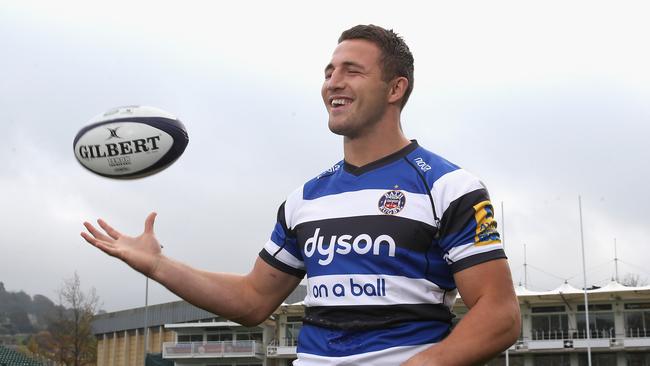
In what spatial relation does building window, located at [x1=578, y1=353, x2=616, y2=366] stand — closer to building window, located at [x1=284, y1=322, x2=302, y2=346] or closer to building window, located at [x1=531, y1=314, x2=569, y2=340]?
building window, located at [x1=531, y1=314, x2=569, y2=340]

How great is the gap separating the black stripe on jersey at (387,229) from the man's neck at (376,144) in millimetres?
352

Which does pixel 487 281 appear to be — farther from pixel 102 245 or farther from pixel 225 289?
pixel 102 245

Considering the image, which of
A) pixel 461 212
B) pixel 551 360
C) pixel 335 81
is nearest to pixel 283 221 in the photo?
pixel 335 81

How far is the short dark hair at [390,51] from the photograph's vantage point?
3439mm

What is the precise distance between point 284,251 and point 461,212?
1.11 metres

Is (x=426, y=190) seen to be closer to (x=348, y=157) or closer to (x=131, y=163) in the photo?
(x=348, y=157)

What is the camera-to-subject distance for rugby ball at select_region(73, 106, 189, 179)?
4867mm

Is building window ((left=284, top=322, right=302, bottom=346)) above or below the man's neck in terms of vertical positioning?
above

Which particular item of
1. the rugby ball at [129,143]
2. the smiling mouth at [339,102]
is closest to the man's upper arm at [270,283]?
the smiling mouth at [339,102]

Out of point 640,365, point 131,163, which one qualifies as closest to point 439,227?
point 131,163

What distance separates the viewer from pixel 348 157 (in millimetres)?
3527

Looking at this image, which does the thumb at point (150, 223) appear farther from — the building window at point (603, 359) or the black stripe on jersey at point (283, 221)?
the building window at point (603, 359)

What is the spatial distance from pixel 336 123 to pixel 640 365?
4747cm

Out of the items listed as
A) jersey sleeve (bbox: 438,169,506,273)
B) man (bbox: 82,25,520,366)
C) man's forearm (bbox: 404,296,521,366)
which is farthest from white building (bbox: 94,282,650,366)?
man's forearm (bbox: 404,296,521,366)
